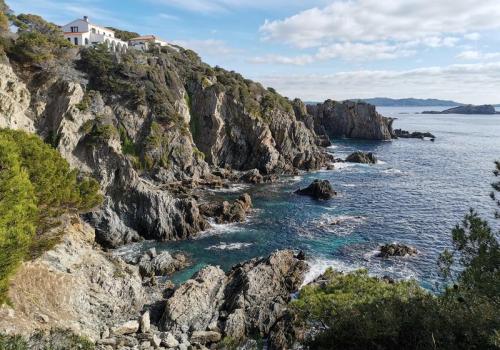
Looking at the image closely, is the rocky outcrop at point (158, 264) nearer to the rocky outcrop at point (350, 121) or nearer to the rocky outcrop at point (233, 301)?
the rocky outcrop at point (233, 301)

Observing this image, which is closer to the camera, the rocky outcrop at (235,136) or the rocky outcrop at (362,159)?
the rocky outcrop at (235,136)

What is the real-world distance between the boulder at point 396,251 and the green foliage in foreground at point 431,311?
85.0ft

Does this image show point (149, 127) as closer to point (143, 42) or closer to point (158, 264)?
point (158, 264)

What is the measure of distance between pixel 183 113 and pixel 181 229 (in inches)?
1567

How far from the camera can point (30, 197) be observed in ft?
76.9

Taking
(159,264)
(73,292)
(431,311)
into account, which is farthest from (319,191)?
(431,311)

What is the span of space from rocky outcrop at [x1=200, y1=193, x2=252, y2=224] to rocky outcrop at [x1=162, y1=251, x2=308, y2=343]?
18.5 m

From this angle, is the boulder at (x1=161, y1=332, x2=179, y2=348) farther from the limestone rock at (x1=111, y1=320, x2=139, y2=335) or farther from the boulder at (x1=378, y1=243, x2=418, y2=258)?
the boulder at (x1=378, y1=243, x2=418, y2=258)

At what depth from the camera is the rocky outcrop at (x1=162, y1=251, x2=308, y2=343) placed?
29.2m

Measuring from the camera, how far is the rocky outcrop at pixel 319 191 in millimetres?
69625

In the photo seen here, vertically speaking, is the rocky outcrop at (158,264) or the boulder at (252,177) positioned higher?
the boulder at (252,177)

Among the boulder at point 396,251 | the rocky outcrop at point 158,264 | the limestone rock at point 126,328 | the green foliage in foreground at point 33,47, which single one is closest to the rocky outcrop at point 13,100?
the green foliage in foreground at point 33,47

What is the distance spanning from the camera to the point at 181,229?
51.7m

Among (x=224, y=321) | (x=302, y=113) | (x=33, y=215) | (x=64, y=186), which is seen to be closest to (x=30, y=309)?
(x=33, y=215)
